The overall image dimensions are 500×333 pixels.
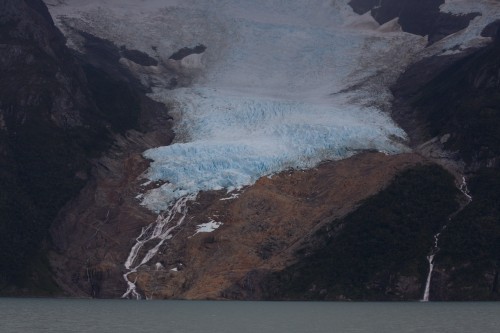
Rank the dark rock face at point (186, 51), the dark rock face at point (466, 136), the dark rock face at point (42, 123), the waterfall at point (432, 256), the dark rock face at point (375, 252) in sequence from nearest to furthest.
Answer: the dark rock face at point (466, 136) < the waterfall at point (432, 256) < the dark rock face at point (375, 252) < the dark rock face at point (42, 123) < the dark rock face at point (186, 51)

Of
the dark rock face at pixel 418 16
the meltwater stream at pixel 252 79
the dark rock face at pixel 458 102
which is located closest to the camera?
the dark rock face at pixel 458 102

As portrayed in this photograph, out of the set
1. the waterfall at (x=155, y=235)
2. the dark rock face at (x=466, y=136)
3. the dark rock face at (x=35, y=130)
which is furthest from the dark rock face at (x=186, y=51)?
the waterfall at (x=155, y=235)

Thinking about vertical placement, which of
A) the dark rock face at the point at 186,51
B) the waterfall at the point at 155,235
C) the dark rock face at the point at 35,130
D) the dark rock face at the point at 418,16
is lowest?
the waterfall at the point at 155,235

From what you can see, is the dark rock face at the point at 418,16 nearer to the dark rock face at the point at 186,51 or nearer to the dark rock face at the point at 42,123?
the dark rock face at the point at 186,51

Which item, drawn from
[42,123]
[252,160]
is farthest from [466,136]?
[42,123]

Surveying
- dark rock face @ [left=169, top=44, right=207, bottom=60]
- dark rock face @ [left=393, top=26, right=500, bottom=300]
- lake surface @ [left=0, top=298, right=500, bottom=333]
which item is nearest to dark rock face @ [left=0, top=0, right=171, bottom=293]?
lake surface @ [left=0, top=298, right=500, bottom=333]

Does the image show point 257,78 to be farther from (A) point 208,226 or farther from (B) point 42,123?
(A) point 208,226

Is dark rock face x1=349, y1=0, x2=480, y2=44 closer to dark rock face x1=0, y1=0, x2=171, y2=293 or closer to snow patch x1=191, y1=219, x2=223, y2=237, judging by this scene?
dark rock face x1=0, y1=0, x2=171, y2=293
